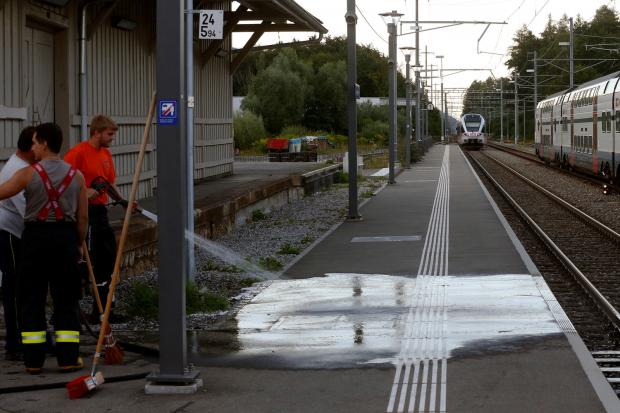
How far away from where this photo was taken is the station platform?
699 centimetres

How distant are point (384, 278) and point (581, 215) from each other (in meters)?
10.4

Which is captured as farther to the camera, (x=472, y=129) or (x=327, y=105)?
(x=472, y=129)

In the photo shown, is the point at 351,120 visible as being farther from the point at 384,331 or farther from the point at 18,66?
the point at 384,331

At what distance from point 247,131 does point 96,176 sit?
5479cm

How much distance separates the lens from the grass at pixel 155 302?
10664mm

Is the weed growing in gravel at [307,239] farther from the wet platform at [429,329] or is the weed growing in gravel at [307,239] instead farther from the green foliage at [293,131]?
the green foliage at [293,131]

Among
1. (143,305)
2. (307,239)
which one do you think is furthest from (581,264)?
(143,305)

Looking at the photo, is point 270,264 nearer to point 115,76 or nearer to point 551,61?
point 115,76

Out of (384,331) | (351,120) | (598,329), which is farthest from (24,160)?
(351,120)

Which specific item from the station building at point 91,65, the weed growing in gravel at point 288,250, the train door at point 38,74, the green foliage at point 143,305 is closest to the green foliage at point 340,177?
the station building at point 91,65

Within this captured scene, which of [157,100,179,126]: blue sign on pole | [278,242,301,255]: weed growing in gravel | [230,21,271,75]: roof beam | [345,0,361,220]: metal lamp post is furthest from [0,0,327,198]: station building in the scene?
[157,100,179,126]: blue sign on pole

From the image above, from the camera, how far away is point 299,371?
7891mm

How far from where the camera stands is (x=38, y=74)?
1509cm

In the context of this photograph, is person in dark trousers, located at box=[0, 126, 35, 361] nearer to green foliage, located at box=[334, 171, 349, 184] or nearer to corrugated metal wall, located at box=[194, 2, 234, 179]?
corrugated metal wall, located at box=[194, 2, 234, 179]
